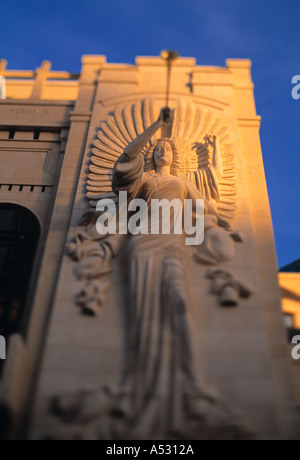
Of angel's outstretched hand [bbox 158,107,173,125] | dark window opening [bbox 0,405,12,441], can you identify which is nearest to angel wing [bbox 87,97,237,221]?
angel's outstretched hand [bbox 158,107,173,125]

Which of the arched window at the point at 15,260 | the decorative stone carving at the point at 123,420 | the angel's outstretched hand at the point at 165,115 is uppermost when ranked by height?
the angel's outstretched hand at the point at 165,115

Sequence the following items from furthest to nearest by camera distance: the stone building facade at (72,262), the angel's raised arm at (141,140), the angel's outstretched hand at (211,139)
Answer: the angel's outstretched hand at (211,139) → the angel's raised arm at (141,140) → the stone building facade at (72,262)

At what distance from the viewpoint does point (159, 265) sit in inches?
348

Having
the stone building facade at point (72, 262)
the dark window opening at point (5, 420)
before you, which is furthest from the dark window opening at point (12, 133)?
the dark window opening at point (5, 420)

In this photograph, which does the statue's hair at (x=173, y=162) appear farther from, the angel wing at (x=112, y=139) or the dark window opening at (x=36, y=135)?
the dark window opening at (x=36, y=135)

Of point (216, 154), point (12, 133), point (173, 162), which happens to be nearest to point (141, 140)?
point (173, 162)

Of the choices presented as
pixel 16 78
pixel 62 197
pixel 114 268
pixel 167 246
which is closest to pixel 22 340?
pixel 114 268

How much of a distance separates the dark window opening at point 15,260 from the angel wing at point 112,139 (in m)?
2.02

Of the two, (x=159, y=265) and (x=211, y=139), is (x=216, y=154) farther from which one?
(x=159, y=265)

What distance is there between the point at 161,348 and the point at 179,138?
22.7ft

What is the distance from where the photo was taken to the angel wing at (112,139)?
11195 mm

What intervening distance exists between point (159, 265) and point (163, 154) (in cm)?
345

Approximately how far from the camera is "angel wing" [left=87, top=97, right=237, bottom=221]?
10.9m

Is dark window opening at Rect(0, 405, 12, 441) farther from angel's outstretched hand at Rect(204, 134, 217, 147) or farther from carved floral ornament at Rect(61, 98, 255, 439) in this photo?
angel's outstretched hand at Rect(204, 134, 217, 147)
